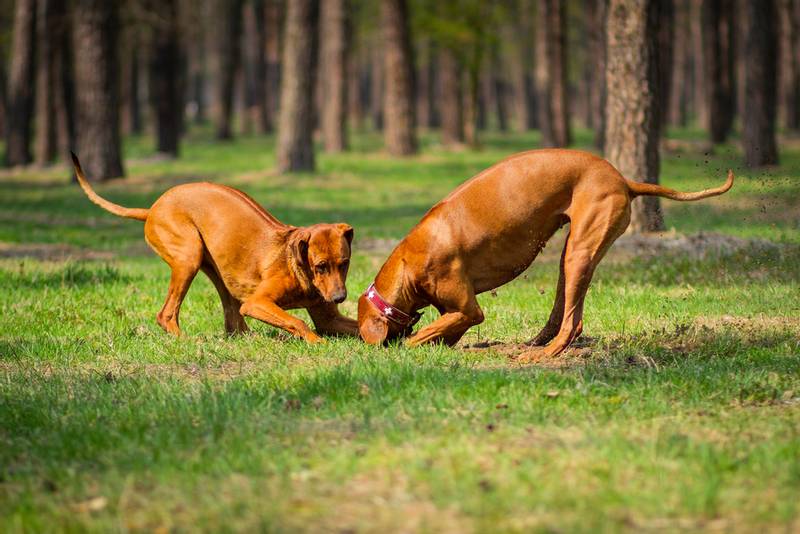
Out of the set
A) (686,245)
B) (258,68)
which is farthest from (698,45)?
(686,245)

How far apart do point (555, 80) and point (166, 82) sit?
11.0 meters

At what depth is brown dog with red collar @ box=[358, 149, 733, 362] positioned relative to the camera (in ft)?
23.4

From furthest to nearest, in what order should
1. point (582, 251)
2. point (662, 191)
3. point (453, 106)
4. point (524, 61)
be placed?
point (524, 61), point (453, 106), point (662, 191), point (582, 251)

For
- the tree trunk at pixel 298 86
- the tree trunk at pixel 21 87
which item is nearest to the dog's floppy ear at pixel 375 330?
the tree trunk at pixel 298 86

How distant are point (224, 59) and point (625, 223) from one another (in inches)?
1407

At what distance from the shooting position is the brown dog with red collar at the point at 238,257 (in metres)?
7.64

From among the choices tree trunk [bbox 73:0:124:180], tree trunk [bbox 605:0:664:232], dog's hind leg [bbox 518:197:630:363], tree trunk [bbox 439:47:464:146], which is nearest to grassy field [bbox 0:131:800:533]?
dog's hind leg [bbox 518:197:630:363]

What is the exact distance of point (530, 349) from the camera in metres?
7.50

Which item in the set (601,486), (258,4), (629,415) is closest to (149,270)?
(629,415)

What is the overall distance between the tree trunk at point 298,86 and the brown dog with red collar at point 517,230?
16.7 metres

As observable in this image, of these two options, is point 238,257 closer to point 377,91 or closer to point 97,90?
point 97,90

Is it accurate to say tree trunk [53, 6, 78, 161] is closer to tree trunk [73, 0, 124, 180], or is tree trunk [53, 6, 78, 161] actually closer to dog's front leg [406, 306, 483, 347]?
tree trunk [73, 0, 124, 180]

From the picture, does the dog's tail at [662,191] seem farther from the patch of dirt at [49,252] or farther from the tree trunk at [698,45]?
the tree trunk at [698,45]

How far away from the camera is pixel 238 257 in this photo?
26.1 ft
